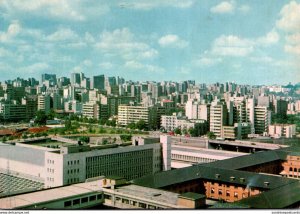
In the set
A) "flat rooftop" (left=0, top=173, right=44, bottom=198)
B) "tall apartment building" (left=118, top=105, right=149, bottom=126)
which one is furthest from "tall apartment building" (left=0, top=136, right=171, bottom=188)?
"tall apartment building" (left=118, top=105, right=149, bottom=126)

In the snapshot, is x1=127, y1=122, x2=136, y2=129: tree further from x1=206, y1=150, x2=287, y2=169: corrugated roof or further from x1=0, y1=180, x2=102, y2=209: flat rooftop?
x1=0, y1=180, x2=102, y2=209: flat rooftop

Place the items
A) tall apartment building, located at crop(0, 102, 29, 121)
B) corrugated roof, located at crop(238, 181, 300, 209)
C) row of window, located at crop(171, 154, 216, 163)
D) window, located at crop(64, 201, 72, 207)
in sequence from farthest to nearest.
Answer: tall apartment building, located at crop(0, 102, 29, 121)
row of window, located at crop(171, 154, 216, 163)
window, located at crop(64, 201, 72, 207)
corrugated roof, located at crop(238, 181, 300, 209)

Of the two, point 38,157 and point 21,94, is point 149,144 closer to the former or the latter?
point 38,157

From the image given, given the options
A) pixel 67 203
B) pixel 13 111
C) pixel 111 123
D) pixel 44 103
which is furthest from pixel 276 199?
pixel 44 103

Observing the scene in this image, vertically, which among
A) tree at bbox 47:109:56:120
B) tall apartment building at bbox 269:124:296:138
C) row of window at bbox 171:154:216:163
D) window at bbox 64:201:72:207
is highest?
tree at bbox 47:109:56:120

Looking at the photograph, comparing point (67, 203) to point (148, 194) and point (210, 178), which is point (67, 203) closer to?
point (148, 194)

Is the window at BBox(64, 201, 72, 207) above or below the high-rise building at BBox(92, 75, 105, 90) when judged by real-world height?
below

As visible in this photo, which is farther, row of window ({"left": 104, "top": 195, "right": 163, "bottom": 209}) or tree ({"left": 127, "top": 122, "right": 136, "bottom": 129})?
tree ({"left": 127, "top": 122, "right": 136, "bottom": 129})

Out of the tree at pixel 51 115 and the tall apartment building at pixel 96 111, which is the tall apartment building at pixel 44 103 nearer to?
the tree at pixel 51 115
